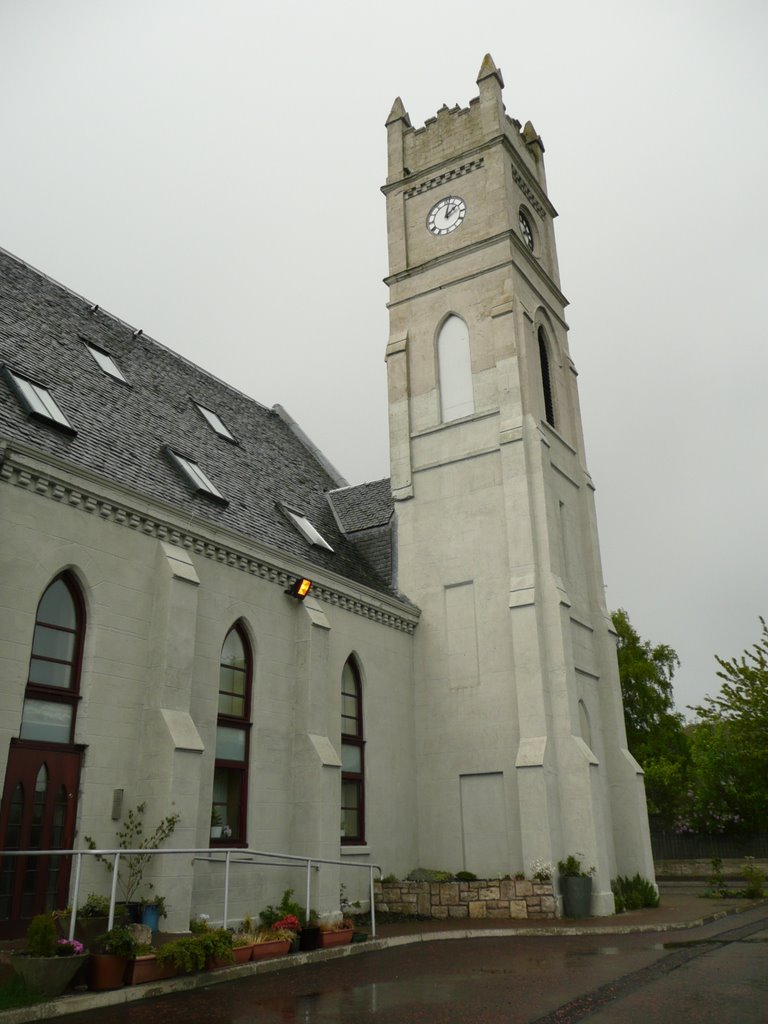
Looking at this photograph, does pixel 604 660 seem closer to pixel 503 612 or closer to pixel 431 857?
pixel 503 612

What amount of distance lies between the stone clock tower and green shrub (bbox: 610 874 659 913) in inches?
14.9

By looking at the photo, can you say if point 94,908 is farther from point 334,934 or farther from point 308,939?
point 334,934

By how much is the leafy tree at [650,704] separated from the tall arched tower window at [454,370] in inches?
885

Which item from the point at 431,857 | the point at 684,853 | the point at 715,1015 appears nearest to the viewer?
the point at 715,1015

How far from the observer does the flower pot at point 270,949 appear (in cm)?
1131

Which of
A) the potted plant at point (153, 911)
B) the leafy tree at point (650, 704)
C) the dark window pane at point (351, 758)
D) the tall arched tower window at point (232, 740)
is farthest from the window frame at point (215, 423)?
the leafy tree at point (650, 704)

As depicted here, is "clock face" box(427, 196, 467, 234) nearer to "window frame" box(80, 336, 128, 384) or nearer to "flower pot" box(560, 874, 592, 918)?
"window frame" box(80, 336, 128, 384)

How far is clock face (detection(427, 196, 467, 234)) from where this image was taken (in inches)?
1029

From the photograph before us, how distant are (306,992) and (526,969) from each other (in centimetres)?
307

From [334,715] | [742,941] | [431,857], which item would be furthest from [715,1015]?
[431,857]

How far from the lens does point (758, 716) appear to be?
28.4m

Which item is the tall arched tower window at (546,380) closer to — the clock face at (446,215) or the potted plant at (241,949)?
the clock face at (446,215)

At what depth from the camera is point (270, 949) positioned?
1162cm

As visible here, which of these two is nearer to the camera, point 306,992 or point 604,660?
point 306,992
